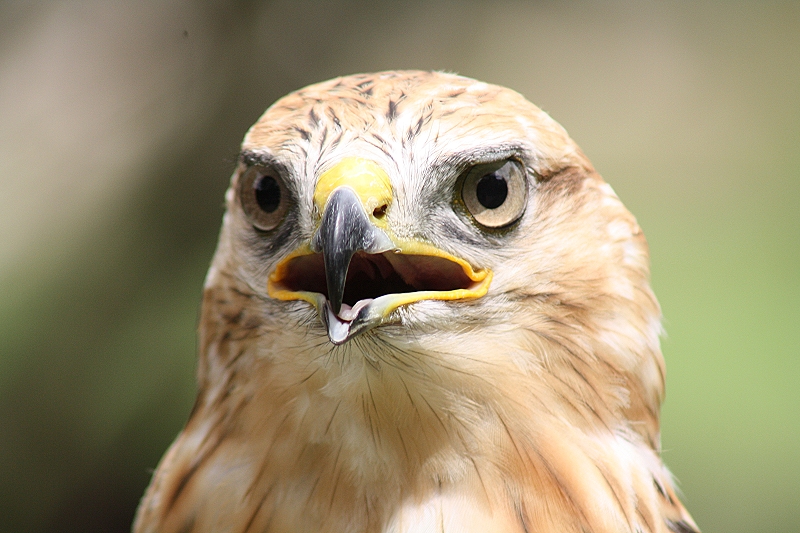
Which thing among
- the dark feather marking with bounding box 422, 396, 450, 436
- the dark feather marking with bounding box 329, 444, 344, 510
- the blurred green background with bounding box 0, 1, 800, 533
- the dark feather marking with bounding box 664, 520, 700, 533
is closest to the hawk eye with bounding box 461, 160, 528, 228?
the dark feather marking with bounding box 422, 396, 450, 436

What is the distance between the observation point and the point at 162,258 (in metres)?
2.71

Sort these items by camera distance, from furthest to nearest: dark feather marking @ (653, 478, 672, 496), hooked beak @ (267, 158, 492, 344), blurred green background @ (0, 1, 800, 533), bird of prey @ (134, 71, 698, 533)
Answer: blurred green background @ (0, 1, 800, 533), dark feather marking @ (653, 478, 672, 496), bird of prey @ (134, 71, 698, 533), hooked beak @ (267, 158, 492, 344)

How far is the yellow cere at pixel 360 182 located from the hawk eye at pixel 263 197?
0.12 metres

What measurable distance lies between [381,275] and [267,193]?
0.67 ft

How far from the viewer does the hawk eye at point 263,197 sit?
3.59 ft

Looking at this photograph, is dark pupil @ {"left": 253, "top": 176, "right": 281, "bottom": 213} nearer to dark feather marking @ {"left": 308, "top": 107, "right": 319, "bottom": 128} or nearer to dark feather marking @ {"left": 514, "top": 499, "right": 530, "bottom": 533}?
dark feather marking @ {"left": 308, "top": 107, "right": 319, "bottom": 128}

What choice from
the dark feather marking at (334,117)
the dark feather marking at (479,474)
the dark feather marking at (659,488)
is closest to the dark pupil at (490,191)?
the dark feather marking at (334,117)

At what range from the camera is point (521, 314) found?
1.07 meters

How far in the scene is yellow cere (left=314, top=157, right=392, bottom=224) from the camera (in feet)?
3.13

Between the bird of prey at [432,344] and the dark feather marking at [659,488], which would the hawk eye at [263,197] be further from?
the dark feather marking at [659,488]

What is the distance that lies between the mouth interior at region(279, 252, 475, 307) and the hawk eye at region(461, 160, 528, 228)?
0.28ft

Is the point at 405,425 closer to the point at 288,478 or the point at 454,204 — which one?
the point at 288,478

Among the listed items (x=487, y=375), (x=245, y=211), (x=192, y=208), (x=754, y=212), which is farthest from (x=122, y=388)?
(x=754, y=212)

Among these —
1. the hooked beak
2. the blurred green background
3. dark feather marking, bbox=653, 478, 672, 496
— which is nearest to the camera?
the hooked beak
